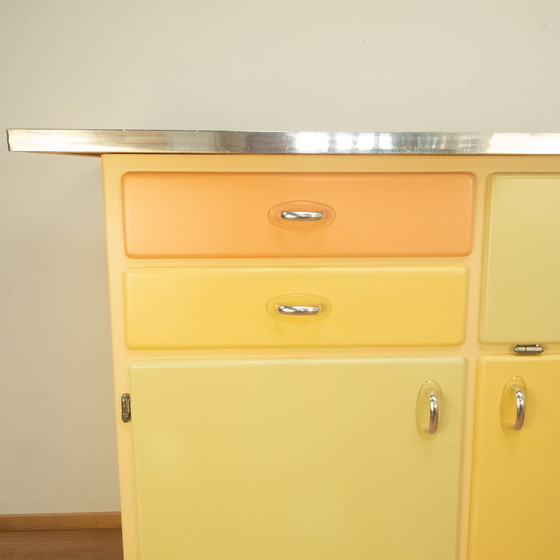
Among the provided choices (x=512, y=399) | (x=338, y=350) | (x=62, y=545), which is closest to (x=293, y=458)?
(x=338, y=350)

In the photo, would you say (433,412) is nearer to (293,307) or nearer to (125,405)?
(293,307)

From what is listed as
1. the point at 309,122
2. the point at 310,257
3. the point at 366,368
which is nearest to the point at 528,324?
the point at 366,368

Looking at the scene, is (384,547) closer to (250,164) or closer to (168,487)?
(168,487)

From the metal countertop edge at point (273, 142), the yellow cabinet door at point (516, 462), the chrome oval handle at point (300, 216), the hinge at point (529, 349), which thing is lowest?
the yellow cabinet door at point (516, 462)

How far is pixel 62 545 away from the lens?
1.23 meters

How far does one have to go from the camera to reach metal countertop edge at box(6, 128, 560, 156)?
0.66 metres

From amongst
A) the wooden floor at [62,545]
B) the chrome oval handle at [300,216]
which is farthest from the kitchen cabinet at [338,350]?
the wooden floor at [62,545]

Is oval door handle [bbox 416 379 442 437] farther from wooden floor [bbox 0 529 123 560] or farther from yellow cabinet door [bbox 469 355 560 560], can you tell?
wooden floor [bbox 0 529 123 560]

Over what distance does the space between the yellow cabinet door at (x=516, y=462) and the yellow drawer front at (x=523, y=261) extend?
0.05 meters

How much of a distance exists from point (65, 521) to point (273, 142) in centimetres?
125

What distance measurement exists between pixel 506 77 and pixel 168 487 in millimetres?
1279

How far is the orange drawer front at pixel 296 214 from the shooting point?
0.71 metres

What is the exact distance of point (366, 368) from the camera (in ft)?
2.50

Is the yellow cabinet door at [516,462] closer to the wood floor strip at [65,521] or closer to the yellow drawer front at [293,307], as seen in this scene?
the yellow drawer front at [293,307]
